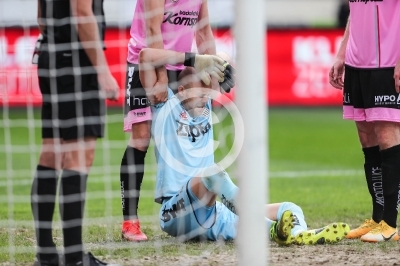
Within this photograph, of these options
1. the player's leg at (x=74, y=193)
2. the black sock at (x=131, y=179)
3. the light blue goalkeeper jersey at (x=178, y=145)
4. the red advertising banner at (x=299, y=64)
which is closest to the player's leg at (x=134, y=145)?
the black sock at (x=131, y=179)

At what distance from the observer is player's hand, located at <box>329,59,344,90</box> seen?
6.37m

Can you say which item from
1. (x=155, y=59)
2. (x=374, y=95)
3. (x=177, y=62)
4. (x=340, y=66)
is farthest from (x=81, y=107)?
(x=340, y=66)

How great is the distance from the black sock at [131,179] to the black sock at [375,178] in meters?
1.59

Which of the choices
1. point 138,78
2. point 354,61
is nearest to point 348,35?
point 354,61

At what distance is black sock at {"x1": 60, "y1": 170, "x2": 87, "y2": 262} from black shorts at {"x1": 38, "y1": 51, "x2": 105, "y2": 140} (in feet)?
0.77

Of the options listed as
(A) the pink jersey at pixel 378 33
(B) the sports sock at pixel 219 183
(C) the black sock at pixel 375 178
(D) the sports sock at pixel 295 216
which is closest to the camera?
(B) the sports sock at pixel 219 183

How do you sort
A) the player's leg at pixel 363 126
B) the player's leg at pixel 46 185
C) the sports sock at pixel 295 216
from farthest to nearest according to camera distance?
the player's leg at pixel 363 126 < the sports sock at pixel 295 216 < the player's leg at pixel 46 185

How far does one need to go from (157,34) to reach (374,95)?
1.50m

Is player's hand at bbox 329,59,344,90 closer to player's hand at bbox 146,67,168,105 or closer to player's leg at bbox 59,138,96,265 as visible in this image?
player's hand at bbox 146,67,168,105

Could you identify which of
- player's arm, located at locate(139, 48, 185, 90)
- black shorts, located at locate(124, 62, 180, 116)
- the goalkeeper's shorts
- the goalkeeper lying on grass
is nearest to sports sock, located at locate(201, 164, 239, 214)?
the goalkeeper lying on grass

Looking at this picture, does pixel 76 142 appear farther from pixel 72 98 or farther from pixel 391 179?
pixel 391 179

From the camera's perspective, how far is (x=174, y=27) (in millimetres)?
6078

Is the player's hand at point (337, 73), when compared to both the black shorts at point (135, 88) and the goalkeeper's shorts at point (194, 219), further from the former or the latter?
the goalkeeper's shorts at point (194, 219)

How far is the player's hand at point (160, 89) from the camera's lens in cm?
574
